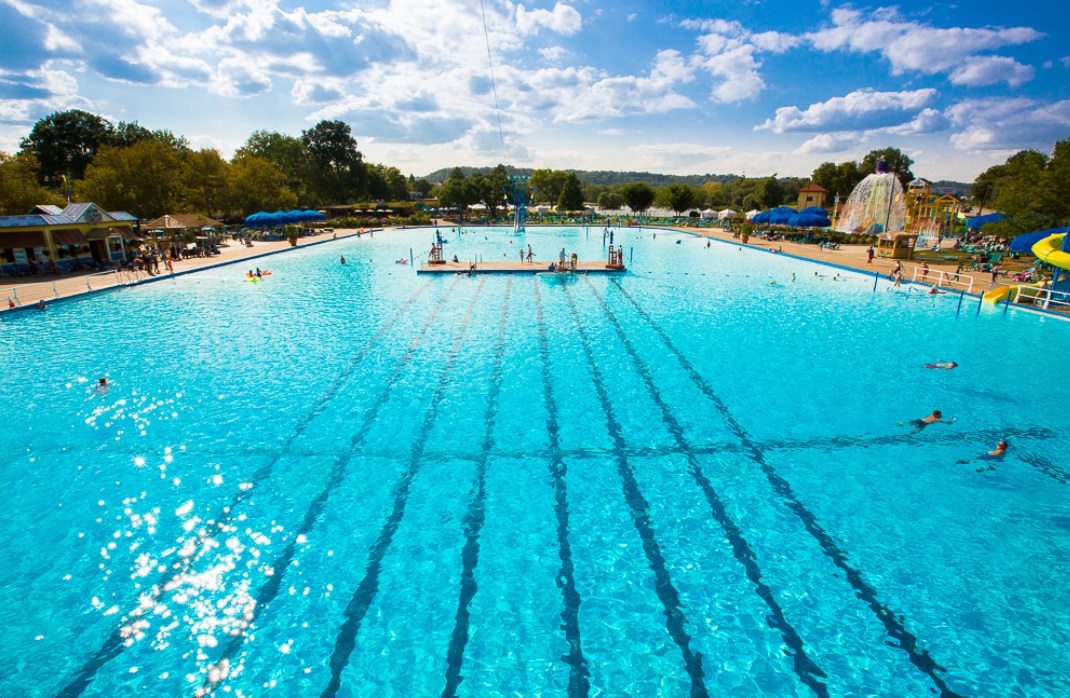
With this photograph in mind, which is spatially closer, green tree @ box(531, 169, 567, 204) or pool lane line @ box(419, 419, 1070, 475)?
pool lane line @ box(419, 419, 1070, 475)

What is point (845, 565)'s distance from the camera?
20.3 feet

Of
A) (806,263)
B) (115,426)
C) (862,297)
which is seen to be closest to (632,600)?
(115,426)

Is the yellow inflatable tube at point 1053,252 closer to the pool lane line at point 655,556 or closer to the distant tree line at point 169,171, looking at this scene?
the pool lane line at point 655,556

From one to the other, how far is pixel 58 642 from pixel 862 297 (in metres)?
24.5

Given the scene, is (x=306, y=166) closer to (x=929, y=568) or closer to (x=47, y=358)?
(x=47, y=358)

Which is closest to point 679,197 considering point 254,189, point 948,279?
point 254,189

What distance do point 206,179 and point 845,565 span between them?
5388 cm

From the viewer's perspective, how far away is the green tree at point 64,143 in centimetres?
5688

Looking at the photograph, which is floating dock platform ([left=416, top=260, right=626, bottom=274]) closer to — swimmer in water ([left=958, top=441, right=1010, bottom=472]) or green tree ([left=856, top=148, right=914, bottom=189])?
swimmer in water ([left=958, top=441, right=1010, bottom=472])

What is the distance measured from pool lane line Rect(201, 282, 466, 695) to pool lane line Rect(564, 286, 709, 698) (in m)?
4.45

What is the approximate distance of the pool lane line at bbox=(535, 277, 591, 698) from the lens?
4821mm

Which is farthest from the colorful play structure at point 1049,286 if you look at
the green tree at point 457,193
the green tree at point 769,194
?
the green tree at point 769,194

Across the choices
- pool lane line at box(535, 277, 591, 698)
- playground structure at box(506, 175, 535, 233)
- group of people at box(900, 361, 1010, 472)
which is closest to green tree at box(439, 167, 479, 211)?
playground structure at box(506, 175, 535, 233)

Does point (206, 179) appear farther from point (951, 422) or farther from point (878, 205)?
point (878, 205)
